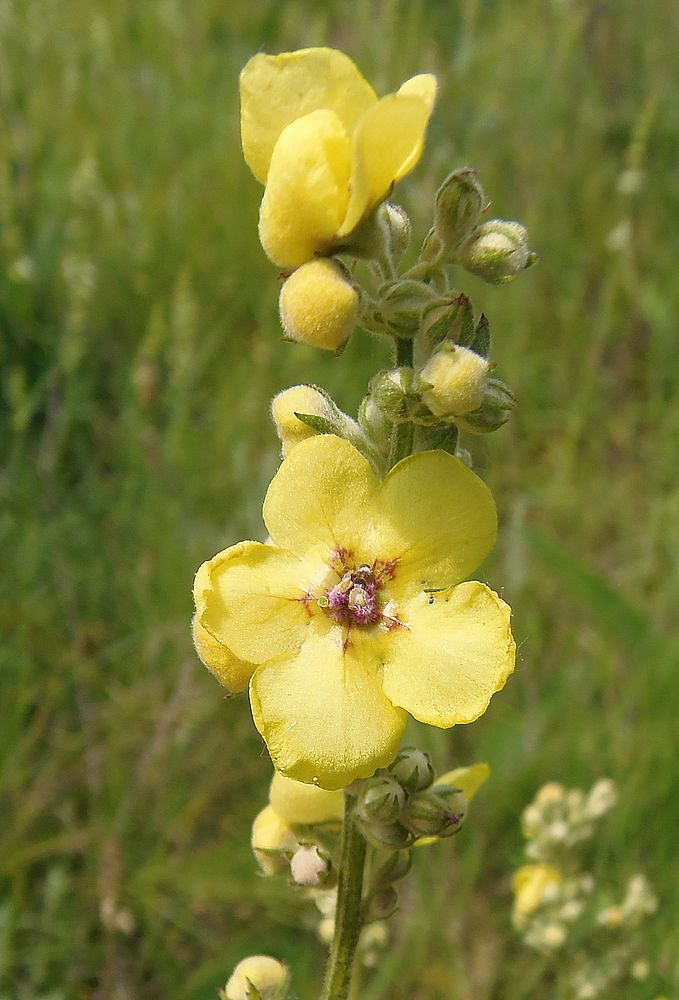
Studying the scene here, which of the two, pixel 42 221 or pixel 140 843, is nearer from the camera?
pixel 140 843

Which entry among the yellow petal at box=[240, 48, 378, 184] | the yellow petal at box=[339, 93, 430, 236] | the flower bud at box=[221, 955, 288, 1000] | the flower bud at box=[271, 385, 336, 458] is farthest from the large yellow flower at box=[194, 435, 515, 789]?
the flower bud at box=[221, 955, 288, 1000]

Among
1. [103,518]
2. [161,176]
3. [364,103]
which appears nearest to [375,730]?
[364,103]

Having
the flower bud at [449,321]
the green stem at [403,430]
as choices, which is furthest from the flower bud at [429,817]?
the flower bud at [449,321]

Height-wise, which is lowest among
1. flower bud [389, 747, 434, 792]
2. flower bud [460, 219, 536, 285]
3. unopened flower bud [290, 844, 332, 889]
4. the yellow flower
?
the yellow flower

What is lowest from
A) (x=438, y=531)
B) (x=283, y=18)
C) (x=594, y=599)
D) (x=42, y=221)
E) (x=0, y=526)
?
(x=594, y=599)

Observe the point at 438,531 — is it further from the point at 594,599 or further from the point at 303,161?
the point at 594,599

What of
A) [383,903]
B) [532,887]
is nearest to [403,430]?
[383,903]

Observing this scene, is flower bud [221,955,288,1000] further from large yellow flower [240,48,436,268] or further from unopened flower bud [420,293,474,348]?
large yellow flower [240,48,436,268]
